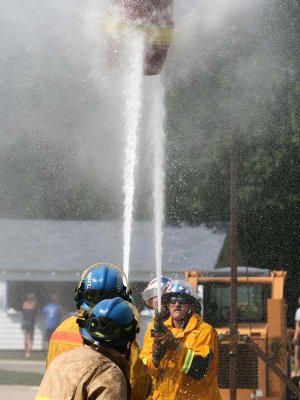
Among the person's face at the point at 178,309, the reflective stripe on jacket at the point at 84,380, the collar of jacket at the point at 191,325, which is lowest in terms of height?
the reflective stripe on jacket at the point at 84,380

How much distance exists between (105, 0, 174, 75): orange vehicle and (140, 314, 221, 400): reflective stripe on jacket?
249 cm

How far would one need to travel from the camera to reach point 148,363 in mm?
7168

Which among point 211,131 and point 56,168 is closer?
point 211,131

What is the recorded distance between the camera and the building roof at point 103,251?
35719 mm

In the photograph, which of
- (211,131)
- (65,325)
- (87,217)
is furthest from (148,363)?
(87,217)

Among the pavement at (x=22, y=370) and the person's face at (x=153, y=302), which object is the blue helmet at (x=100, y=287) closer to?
the person's face at (x=153, y=302)

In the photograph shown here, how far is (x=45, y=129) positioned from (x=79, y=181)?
5860 mm

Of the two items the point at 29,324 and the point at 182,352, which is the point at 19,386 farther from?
the point at 182,352

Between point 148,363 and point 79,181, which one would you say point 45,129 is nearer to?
point 79,181

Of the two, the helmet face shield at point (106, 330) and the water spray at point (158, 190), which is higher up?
the water spray at point (158, 190)

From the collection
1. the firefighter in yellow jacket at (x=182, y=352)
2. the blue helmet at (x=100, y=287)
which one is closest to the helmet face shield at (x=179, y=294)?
the firefighter in yellow jacket at (x=182, y=352)

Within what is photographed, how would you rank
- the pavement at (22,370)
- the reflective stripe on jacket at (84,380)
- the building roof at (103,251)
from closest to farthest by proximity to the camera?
the reflective stripe on jacket at (84,380) < the pavement at (22,370) < the building roof at (103,251)

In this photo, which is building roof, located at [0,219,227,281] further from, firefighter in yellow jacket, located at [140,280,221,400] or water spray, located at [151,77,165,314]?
firefighter in yellow jacket, located at [140,280,221,400]

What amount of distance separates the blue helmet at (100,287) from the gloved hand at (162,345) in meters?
1.67
